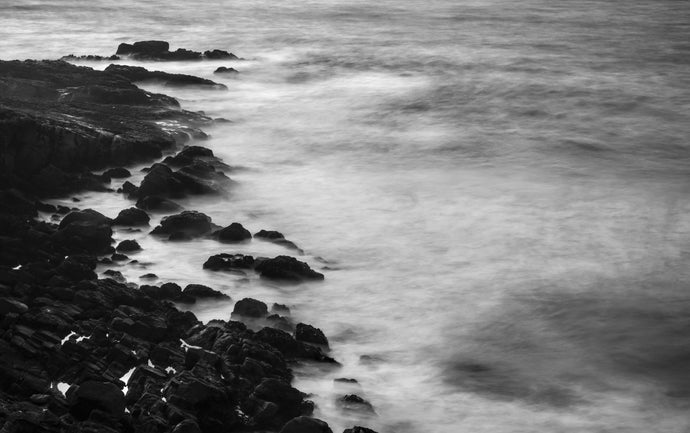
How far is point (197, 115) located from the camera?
2817 cm

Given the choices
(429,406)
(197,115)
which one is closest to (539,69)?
(197,115)

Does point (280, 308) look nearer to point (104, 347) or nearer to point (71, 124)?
point (104, 347)

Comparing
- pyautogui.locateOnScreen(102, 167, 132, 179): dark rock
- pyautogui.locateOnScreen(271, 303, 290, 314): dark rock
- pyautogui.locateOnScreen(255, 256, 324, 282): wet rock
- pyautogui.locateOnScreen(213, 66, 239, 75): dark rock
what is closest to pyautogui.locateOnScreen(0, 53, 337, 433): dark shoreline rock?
pyautogui.locateOnScreen(271, 303, 290, 314): dark rock

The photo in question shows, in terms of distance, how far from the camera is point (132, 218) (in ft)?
62.3

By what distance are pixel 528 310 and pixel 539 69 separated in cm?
2146

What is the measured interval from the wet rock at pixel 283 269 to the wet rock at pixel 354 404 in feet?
13.9

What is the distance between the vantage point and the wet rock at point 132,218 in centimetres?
1894

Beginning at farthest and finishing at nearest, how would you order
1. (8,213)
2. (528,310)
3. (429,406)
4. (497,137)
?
(497,137) → (8,213) → (528,310) → (429,406)

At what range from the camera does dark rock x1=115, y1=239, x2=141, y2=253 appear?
17.5 metres

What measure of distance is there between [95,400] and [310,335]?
3.87m

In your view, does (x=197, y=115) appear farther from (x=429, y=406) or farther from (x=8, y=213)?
(x=429, y=406)

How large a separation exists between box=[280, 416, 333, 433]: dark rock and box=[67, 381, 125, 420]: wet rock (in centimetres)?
192

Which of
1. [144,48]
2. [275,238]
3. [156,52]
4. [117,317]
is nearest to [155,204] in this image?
[275,238]

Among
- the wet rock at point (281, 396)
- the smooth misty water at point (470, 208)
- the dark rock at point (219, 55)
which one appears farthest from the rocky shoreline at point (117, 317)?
the dark rock at point (219, 55)
